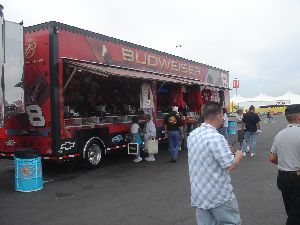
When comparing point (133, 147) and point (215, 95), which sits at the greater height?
point (215, 95)

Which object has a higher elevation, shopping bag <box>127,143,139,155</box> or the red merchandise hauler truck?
the red merchandise hauler truck

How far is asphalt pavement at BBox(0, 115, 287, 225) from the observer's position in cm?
597

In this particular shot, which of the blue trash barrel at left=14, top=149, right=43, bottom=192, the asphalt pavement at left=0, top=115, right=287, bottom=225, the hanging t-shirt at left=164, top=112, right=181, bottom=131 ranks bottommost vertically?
the asphalt pavement at left=0, top=115, right=287, bottom=225

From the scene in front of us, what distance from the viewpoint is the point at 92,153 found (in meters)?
10.7

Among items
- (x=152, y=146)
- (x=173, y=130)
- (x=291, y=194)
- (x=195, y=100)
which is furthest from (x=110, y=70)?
(x=195, y=100)

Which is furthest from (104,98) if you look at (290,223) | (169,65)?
(290,223)

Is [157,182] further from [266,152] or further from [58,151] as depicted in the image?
[266,152]

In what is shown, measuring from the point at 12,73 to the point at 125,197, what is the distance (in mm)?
3878

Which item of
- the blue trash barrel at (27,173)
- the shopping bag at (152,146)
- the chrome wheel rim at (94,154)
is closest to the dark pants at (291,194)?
the blue trash barrel at (27,173)

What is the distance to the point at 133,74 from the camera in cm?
1164

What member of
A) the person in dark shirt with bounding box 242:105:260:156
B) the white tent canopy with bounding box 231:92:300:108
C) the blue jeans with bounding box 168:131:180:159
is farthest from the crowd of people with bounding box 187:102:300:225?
the white tent canopy with bounding box 231:92:300:108

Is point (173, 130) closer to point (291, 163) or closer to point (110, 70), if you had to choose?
point (110, 70)

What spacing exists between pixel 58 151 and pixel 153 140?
3331 millimetres

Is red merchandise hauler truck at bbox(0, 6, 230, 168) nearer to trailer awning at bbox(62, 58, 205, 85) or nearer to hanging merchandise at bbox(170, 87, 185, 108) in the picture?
trailer awning at bbox(62, 58, 205, 85)
